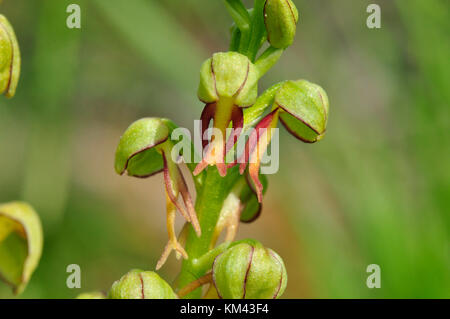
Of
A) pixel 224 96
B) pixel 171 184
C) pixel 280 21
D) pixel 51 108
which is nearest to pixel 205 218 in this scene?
pixel 171 184

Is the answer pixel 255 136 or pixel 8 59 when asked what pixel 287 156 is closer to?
pixel 255 136

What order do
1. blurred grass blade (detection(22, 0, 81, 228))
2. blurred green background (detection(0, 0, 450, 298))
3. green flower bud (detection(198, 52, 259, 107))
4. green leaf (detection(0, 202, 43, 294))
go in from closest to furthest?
green leaf (detection(0, 202, 43, 294))
green flower bud (detection(198, 52, 259, 107))
blurred green background (detection(0, 0, 450, 298))
blurred grass blade (detection(22, 0, 81, 228))

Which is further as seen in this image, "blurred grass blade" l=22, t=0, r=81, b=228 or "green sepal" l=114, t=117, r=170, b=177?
"blurred grass blade" l=22, t=0, r=81, b=228

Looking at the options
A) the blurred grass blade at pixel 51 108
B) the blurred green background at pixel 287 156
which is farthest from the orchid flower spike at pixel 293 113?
the blurred grass blade at pixel 51 108

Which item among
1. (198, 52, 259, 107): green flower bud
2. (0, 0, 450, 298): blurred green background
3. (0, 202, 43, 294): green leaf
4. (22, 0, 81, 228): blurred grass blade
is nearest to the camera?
(0, 202, 43, 294): green leaf

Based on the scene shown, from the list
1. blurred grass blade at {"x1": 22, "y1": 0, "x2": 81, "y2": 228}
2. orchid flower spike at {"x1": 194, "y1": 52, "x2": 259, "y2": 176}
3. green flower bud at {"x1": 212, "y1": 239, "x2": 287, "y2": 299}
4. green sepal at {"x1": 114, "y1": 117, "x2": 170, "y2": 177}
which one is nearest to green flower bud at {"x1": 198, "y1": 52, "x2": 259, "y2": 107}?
orchid flower spike at {"x1": 194, "y1": 52, "x2": 259, "y2": 176}

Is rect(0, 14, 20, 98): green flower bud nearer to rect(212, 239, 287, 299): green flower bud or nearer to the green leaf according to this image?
the green leaf
